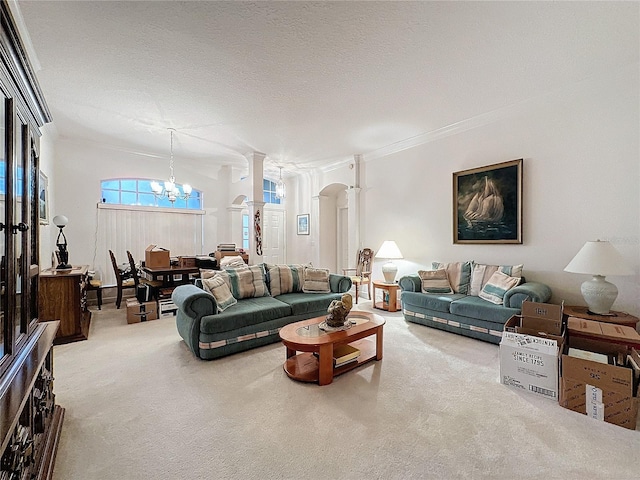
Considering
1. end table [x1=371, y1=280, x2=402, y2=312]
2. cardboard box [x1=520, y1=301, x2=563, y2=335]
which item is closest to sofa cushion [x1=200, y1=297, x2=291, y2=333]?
end table [x1=371, y1=280, x2=402, y2=312]

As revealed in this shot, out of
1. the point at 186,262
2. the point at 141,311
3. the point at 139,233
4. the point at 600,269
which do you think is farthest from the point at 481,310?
the point at 139,233

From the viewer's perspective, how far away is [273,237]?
25.2ft

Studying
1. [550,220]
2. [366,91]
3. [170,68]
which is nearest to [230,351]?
[170,68]

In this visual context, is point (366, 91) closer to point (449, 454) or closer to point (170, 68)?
point (170, 68)

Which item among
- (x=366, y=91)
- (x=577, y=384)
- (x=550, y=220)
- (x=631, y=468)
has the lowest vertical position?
(x=631, y=468)

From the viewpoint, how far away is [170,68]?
283cm

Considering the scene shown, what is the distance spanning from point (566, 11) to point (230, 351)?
4019 mm

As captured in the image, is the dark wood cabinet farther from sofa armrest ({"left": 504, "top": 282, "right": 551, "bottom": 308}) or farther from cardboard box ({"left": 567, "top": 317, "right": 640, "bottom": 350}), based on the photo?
sofa armrest ({"left": 504, "top": 282, "right": 551, "bottom": 308})

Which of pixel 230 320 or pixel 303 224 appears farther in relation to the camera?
pixel 303 224

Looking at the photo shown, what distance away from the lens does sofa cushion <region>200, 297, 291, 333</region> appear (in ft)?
9.46

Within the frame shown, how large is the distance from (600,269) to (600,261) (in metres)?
0.09

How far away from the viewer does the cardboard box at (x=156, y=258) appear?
14.9 ft

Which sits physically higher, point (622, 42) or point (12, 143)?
point (622, 42)

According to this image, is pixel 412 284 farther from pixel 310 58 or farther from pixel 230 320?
pixel 310 58
